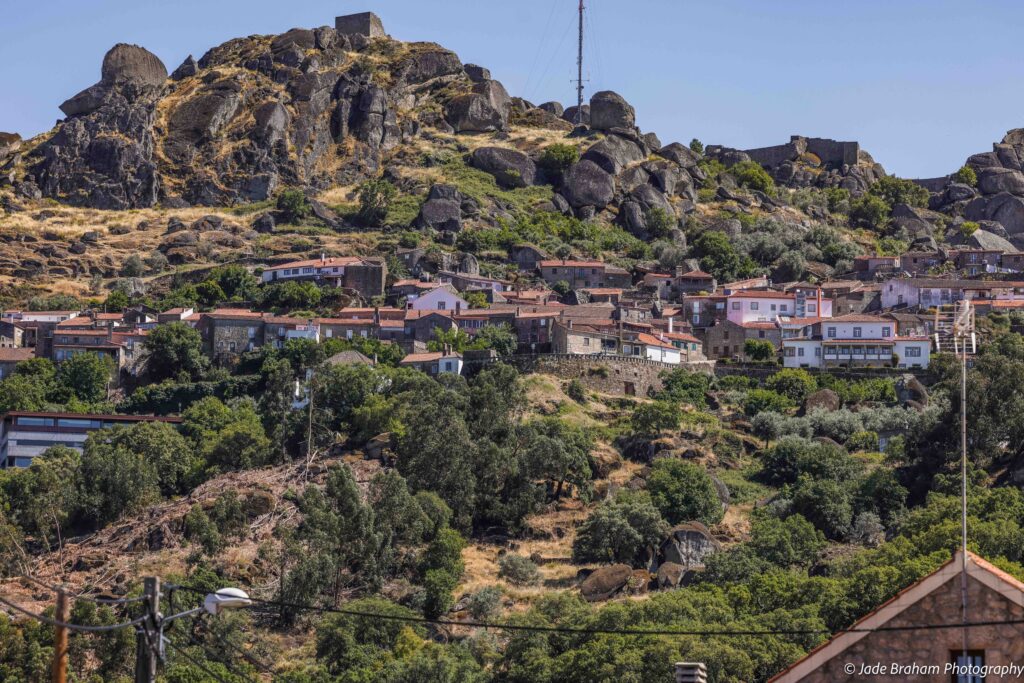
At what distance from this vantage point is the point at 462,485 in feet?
250

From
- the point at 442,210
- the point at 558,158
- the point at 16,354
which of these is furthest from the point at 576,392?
the point at 558,158

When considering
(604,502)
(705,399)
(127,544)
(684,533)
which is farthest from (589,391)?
(127,544)

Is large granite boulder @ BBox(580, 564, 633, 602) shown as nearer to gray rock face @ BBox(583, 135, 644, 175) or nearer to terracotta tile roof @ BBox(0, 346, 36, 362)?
terracotta tile roof @ BBox(0, 346, 36, 362)

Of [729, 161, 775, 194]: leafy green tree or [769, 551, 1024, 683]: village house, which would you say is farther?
[729, 161, 775, 194]: leafy green tree

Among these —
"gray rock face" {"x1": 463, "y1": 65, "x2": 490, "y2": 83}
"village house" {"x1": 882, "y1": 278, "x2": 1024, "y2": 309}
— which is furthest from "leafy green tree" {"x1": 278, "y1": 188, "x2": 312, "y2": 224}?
"village house" {"x1": 882, "y1": 278, "x2": 1024, "y2": 309}

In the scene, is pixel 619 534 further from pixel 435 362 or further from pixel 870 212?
pixel 870 212

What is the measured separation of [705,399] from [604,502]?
21.1m

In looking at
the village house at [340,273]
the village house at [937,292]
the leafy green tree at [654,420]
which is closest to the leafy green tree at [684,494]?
the leafy green tree at [654,420]

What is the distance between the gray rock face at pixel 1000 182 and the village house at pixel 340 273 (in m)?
78.0

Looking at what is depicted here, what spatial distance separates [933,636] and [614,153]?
14788 centimetres

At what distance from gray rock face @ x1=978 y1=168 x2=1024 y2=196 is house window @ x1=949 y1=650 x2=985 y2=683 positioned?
164 metres

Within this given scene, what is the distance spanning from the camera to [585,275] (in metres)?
129

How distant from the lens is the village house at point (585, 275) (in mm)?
128375

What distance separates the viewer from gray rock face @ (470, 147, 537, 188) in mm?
157625
